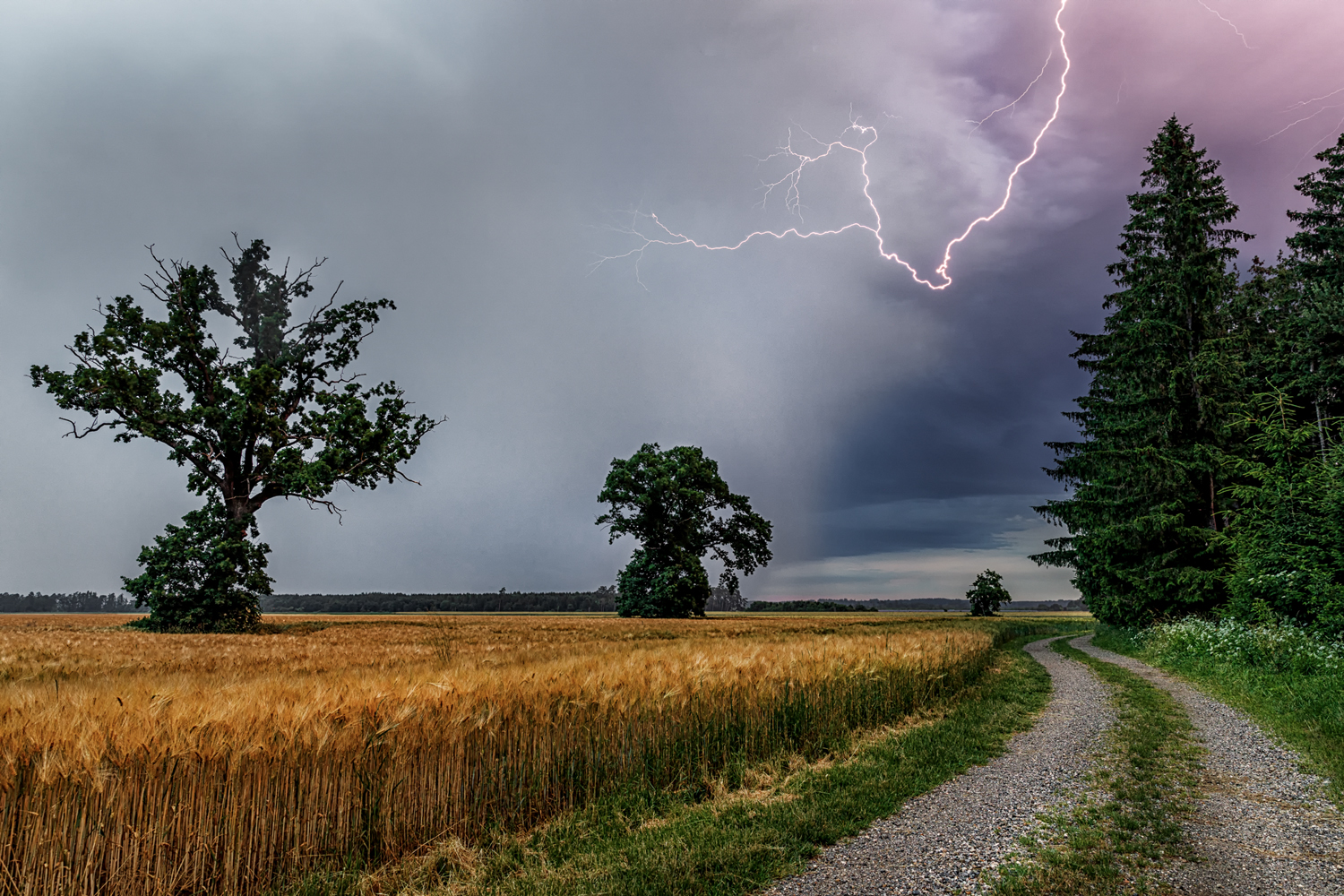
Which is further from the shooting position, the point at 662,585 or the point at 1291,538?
the point at 662,585

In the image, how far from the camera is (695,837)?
498 centimetres

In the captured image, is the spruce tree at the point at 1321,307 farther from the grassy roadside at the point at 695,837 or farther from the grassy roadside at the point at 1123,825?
the grassy roadside at the point at 695,837

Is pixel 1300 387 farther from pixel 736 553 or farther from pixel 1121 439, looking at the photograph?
pixel 736 553

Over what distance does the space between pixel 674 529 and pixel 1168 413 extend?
32940mm

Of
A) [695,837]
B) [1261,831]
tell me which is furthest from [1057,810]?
[695,837]

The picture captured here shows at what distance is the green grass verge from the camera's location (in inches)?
308

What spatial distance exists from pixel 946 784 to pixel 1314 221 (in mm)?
29165

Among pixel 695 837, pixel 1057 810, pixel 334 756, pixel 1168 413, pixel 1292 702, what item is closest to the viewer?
pixel 334 756

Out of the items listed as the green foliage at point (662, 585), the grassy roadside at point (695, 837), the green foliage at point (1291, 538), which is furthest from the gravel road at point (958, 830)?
the green foliage at point (662, 585)

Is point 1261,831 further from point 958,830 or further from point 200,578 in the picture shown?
point 200,578

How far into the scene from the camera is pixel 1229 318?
91.2ft

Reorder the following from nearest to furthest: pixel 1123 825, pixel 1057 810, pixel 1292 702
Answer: pixel 1123 825, pixel 1057 810, pixel 1292 702

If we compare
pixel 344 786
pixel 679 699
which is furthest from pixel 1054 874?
pixel 344 786

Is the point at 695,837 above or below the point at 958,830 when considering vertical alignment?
above
